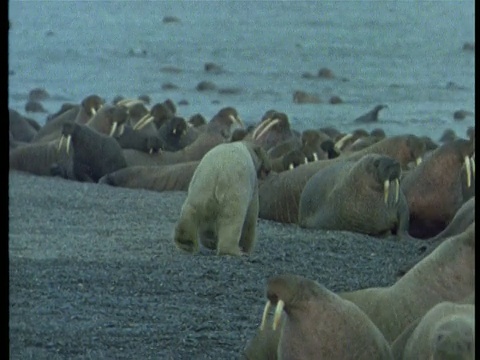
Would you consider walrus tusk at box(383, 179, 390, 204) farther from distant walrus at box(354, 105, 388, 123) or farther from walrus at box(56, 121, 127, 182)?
distant walrus at box(354, 105, 388, 123)

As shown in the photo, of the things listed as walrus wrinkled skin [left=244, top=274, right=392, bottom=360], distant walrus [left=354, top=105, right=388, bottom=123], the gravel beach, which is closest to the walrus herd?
walrus wrinkled skin [left=244, top=274, right=392, bottom=360]

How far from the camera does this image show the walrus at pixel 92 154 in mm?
12641

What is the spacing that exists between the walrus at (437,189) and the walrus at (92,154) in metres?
3.74

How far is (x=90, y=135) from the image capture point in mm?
12688

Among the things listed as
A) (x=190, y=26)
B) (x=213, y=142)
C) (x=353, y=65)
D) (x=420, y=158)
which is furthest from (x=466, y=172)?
(x=190, y=26)

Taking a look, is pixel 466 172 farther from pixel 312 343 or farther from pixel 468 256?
pixel 312 343

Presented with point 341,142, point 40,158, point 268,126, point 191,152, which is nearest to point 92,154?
point 40,158

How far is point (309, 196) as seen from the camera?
377 inches

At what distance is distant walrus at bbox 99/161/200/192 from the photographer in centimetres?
1173

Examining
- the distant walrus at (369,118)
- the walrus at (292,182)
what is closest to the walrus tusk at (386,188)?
the walrus at (292,182)

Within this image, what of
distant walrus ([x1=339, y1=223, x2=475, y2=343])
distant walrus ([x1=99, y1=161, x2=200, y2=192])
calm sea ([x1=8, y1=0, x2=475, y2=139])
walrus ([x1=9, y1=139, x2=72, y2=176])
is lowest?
calm sea ([x1=8, y1=0, x2=475, y2=139])

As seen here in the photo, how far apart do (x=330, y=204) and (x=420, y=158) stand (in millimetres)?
1582

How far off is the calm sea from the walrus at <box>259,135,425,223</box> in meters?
4.52

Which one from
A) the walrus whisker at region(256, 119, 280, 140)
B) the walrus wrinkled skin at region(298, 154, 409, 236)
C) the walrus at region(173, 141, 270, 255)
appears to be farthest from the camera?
the walrus whisker at region(256, 119, 280, 140)
